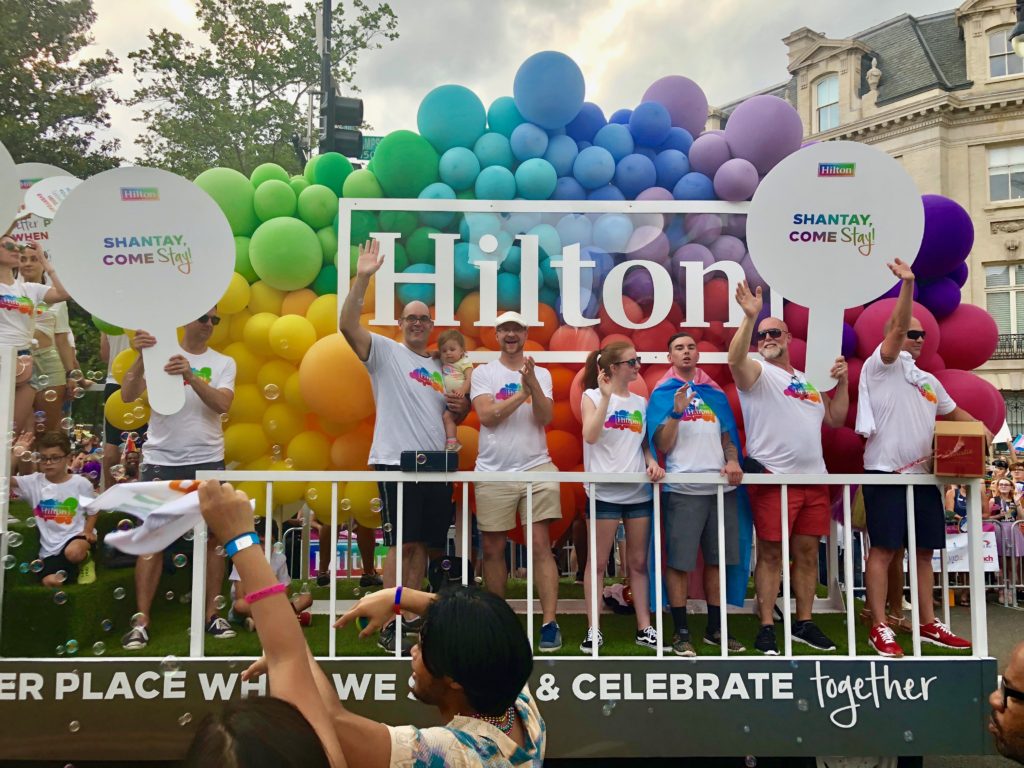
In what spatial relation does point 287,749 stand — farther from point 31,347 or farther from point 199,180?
point 199,180

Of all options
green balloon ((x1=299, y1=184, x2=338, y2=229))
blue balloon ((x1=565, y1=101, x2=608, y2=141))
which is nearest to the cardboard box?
blue balloon ((x1=565, y1=101, x2=608, y2=141))

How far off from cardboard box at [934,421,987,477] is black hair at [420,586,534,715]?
276 cm

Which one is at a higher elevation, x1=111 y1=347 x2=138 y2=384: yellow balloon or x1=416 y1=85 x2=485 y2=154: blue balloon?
x1=416 y1=85 x2=485 y2=154: blue balloon

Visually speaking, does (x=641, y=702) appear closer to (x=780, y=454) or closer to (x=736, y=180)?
(x=780, y=454)

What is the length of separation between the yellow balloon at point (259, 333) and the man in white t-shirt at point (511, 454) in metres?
1.32

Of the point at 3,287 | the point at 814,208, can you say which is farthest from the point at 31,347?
the point at 814,208

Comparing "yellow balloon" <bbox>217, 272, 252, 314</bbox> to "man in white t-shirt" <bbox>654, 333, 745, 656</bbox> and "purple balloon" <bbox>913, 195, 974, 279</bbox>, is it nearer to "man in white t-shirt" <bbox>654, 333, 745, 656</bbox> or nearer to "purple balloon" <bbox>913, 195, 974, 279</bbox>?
"man in white t-shirt" <bbox>654, 333, 745, 656</bbox>

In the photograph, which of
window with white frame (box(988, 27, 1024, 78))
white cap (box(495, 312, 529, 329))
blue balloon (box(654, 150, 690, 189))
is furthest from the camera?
window with white frame (box(988, 27, 1024, 78))

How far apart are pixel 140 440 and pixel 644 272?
3257 mm

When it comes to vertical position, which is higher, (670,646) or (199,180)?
(199,180)

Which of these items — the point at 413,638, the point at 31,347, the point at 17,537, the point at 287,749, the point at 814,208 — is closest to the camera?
the point at 287,749

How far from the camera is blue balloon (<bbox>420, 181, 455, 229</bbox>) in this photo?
5.05 m

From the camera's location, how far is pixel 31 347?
4.75 meters

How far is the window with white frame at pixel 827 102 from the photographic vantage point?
26344 millimetres
